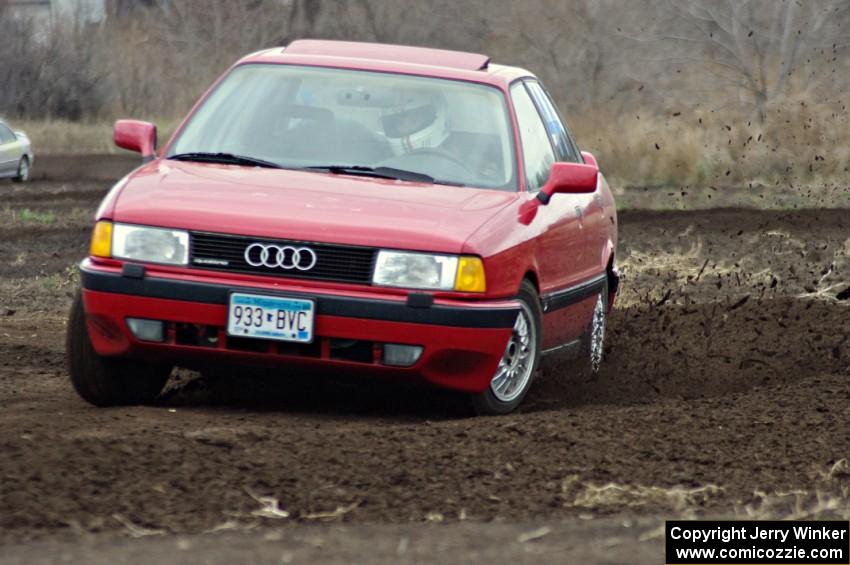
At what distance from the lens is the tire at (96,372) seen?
7355 millimetres

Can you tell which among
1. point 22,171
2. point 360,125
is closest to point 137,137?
point 360,125

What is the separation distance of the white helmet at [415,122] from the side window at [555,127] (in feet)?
3.47

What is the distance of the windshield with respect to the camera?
25.6ft

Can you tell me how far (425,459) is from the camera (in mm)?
5926

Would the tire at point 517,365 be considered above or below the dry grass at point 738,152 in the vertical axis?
below

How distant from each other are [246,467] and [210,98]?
3.01 m

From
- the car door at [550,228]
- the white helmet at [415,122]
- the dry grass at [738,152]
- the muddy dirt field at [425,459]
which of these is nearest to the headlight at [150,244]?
the muddy dirt field at [425,459]

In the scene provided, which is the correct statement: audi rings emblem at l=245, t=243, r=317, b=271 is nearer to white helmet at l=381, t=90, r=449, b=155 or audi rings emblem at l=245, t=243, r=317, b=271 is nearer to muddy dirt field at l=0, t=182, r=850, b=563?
muddy dirt field at l=0, t=182, r=850, b=563

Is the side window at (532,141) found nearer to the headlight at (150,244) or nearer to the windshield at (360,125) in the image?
the windshield at (360,125)

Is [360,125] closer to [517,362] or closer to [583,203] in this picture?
[517,362]

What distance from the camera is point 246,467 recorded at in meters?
5.69

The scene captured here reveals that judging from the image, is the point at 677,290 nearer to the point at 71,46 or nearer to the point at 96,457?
the point at 96,457

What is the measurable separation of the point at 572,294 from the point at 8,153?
23329 mm

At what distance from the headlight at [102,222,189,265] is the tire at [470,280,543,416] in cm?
138
